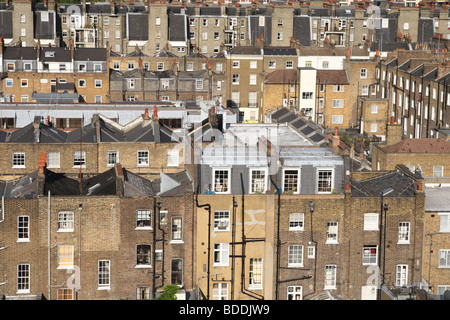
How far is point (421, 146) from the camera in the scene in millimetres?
58938

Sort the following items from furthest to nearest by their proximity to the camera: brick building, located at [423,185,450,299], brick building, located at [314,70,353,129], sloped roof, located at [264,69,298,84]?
brick building, located at [314,70,353,129] → sloped roof, located at [264,69,298,84] → brick building, located at [423,185,450,299]

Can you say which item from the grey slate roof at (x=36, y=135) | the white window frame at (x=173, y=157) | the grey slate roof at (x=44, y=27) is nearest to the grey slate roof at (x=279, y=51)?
the grey slate roof at (x=44, y=27)

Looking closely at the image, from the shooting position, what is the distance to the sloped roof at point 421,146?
2302 inches

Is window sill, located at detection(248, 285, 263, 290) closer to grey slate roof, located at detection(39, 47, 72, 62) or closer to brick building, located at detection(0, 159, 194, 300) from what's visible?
brick building, located at detection(0, 159, 194, 300)

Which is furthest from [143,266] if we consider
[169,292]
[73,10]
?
[73,10]

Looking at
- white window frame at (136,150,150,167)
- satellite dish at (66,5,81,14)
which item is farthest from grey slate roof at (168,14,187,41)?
white window frame at (136,150,150,167)

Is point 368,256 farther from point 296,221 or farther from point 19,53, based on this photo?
point 19,53

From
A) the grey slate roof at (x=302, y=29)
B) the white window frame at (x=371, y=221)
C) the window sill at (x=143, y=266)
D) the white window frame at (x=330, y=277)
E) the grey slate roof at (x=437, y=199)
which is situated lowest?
the white window frame at (x=330, y=277)

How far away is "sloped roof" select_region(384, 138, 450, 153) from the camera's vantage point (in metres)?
58.5

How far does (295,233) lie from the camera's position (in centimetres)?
4044

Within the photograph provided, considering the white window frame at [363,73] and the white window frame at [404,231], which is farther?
the white window frame at [363,73]

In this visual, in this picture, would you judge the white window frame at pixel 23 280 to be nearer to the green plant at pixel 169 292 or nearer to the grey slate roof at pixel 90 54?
the green plant at pixel 169 292
